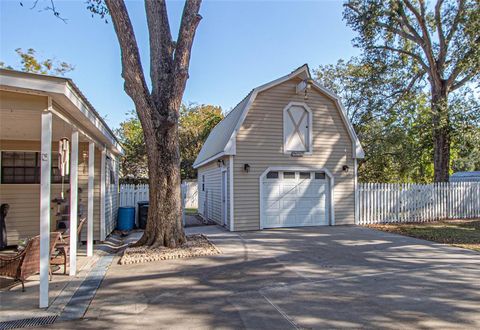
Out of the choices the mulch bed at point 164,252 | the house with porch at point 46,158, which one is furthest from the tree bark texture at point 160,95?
the house with porch at point 46,158

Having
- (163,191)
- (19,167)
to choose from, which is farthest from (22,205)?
(163,191)

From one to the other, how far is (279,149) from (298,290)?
6773 millimetres

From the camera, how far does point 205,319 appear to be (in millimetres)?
3727

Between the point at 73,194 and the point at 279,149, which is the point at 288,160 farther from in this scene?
the point at 73,194

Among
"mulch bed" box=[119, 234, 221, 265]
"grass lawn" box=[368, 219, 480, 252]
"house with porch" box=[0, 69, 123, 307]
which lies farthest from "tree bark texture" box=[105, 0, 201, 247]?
"grass lawn" box=[368, 219, 480, 252]

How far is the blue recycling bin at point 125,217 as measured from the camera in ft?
37.8

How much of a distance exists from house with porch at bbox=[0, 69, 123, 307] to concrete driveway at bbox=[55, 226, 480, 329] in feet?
4.41

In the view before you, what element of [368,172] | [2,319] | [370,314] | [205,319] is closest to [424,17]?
[368,172]

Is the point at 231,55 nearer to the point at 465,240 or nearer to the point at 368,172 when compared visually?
the point at 465,240

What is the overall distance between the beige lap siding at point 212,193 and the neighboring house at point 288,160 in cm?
19

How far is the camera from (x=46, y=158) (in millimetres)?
4094

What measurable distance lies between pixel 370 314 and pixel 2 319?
4476mm

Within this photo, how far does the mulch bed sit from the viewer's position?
21.8ft

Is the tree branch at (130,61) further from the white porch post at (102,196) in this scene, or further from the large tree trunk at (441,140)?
the large tree trunk at (441,140)
